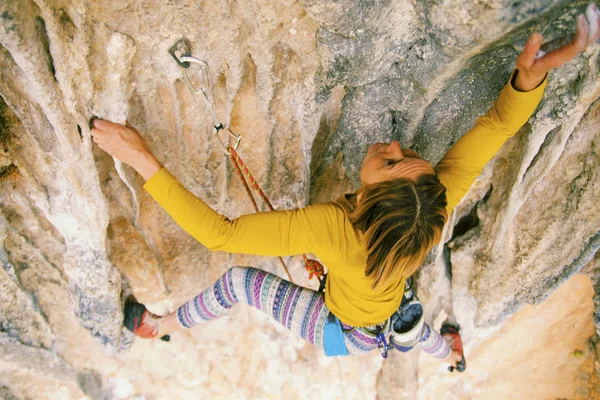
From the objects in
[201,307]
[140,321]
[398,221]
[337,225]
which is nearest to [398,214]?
[398,221]

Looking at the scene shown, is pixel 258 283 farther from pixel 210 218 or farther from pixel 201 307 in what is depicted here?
pixel 210 218

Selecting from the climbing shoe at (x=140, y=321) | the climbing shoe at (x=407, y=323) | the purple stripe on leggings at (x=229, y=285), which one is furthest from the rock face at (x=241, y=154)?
the climbing shoe at (x=407, y=323)

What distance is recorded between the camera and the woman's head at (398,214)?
1.43m

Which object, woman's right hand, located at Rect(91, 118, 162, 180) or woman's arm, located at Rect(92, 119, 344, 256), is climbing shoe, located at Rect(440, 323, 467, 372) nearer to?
woman's arm, located at Rect(92, 119, 344, 256)

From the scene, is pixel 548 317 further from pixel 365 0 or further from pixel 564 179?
pixel 365 0

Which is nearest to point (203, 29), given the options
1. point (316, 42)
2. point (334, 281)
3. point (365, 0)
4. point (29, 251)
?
point (316, 42)

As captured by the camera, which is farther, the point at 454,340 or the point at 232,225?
the point at 454,340

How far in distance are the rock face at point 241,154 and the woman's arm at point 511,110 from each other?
0.10 meters

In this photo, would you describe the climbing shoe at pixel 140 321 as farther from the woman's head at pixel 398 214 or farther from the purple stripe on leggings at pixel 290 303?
the woman's head at pixel 398 214

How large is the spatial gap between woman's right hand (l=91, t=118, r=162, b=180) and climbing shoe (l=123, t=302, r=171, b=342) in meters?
0.85

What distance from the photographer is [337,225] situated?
1539 mm

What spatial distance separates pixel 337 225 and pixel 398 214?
20 centimetres

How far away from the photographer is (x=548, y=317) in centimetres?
288

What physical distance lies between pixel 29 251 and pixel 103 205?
1.52 feet
